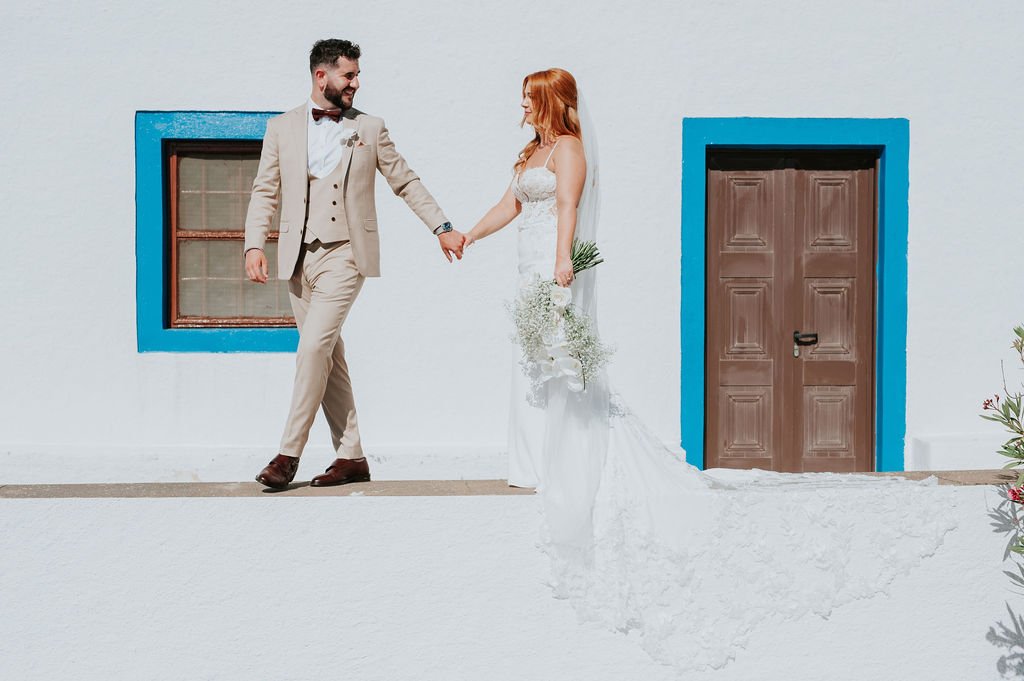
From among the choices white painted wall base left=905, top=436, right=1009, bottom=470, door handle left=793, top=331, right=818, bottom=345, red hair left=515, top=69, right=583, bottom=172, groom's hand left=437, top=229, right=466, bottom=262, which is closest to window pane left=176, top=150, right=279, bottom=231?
groom's hand left=437, top=229, right=466, bottom=262

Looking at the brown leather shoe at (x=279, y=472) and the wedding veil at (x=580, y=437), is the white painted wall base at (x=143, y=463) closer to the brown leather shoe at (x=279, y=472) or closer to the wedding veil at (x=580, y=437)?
the brown leather shoe at (x=279, y=472)

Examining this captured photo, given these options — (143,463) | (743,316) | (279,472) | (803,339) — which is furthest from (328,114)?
(803,339)

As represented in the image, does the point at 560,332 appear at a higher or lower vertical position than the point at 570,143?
lower

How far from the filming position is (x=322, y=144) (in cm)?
414

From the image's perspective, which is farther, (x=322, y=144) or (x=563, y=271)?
(x=322, y=144)

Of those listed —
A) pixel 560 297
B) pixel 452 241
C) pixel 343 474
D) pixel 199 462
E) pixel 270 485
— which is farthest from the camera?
pixel 199 462

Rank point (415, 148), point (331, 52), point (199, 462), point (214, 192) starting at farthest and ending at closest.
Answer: point (214, 192)
point (415, 148)
point (199, 462)
point (331, 52)

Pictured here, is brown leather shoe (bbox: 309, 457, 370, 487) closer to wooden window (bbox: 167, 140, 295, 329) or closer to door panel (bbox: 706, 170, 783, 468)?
wooden window (bbox: 167, 140, 295, 329)

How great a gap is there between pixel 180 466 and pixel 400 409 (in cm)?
123

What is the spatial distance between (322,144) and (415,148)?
1.73 metres

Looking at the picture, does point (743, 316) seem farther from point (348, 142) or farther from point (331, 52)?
point (331, 52)

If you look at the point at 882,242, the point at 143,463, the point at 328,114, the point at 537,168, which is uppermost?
the point at 328,114

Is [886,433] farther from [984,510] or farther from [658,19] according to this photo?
[658,19]

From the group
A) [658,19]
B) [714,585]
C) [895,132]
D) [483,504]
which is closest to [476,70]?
[658,19]
